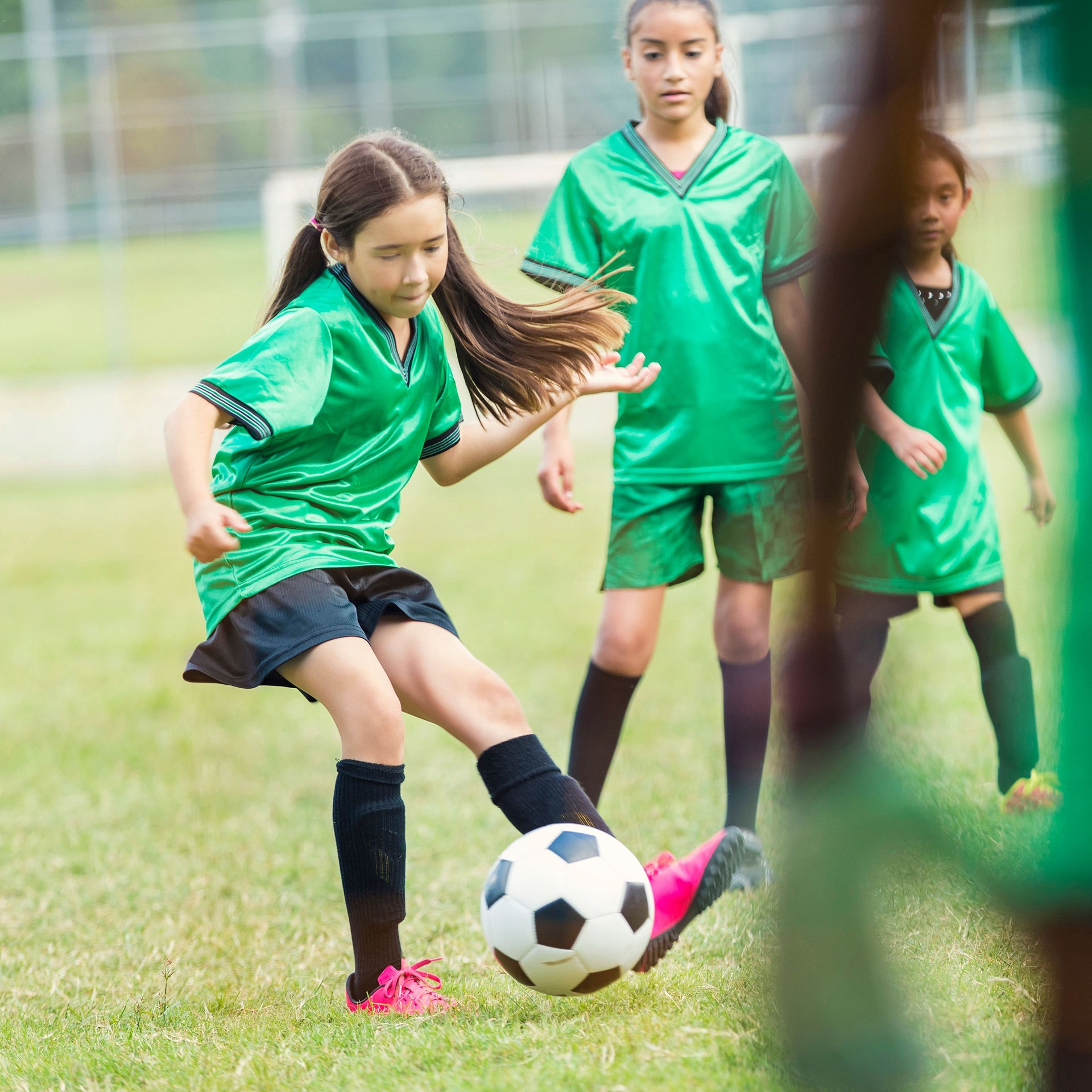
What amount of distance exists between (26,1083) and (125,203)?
712 inches

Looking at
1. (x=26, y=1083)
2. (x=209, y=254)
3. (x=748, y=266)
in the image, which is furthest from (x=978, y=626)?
(x=209, y=254)

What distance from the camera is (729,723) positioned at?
9.30ft

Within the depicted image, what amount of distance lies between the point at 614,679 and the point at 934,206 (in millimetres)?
2020

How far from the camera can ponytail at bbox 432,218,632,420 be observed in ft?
7.94

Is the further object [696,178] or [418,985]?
[696,178]

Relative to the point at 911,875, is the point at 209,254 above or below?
above

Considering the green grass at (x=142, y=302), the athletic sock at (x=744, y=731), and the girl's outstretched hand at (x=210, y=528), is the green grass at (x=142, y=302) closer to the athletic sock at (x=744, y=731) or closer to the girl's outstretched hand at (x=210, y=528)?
the athletic sock at (x=744, y=731)

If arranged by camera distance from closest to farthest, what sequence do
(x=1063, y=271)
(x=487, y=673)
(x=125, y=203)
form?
1. (x=1063, y=271)
2. (x=487, y=673)
3. (x=125, y=203)

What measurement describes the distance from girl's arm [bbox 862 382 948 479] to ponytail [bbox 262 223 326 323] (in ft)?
3.57

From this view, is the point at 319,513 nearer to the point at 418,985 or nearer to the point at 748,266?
the point at 418,985

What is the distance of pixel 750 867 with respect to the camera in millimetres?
2520

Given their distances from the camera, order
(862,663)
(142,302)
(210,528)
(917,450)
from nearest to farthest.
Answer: (862,663), (917,450), (210,528), (142,302)

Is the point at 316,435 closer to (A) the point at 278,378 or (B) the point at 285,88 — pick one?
(A) the point at 278,378

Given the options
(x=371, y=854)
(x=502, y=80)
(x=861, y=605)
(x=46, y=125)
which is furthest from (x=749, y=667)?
(x=46, y=125)
